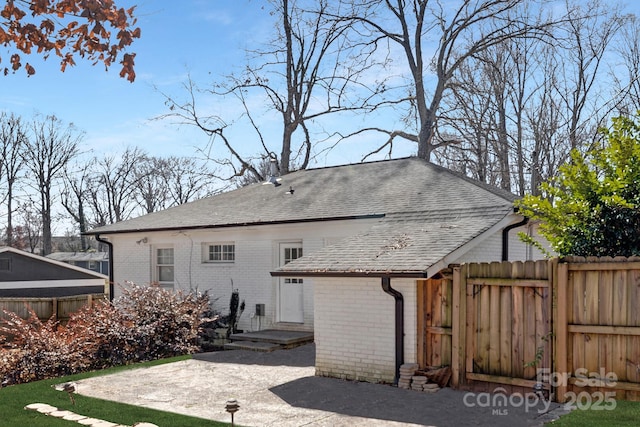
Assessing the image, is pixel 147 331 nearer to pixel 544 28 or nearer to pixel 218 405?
pixel 218 405

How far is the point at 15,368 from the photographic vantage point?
470 inches

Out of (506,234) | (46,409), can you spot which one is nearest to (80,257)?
(46,409)

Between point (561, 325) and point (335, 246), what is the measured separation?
185 inches

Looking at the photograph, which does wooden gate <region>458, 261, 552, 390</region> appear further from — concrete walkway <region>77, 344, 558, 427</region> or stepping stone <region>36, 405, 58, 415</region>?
stepping stone <region>36, 405, 58, 415</region>

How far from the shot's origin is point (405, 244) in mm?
10828

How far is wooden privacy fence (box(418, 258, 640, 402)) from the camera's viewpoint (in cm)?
802

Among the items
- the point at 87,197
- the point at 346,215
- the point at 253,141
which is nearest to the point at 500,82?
the point at 253,141

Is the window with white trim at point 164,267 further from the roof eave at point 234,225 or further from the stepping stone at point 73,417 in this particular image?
the stepping stone at point 73,417

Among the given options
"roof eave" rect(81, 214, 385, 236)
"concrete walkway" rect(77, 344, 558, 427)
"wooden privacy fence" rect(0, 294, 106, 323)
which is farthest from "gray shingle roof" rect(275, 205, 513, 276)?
"wooden privacy fence" rect(0, 294, 106, 323)

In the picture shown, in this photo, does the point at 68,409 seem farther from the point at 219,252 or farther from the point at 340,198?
the point at 340,198

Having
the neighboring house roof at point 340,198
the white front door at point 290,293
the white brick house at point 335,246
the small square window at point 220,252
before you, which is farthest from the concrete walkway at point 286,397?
the small square window at point 220,252

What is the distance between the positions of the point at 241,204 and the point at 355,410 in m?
10.6

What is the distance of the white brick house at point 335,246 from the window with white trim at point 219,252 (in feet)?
0.09

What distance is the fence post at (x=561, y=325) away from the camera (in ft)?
27.1
